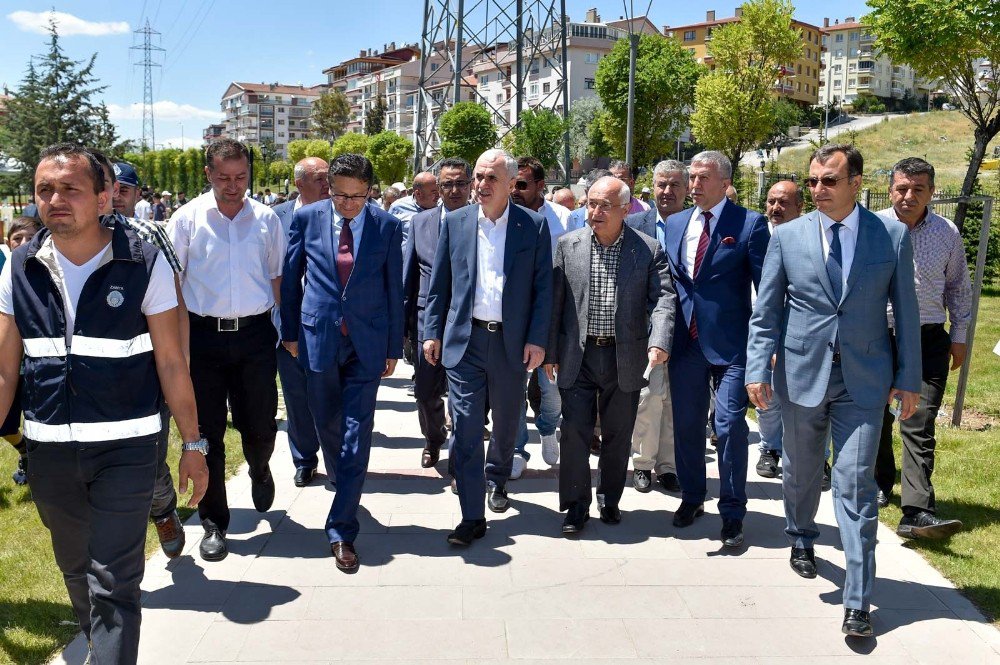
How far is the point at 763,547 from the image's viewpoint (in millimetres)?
5305

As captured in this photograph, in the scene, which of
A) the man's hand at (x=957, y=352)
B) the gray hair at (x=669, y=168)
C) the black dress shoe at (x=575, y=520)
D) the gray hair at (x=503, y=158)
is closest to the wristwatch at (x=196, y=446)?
the gray hair at (x=503, y=158)

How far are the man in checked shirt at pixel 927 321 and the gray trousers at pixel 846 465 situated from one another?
44.1 inches

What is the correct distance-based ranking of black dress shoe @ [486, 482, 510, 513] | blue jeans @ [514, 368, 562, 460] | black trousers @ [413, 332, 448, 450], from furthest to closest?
blue jeans @ [514, 368, 562, 460] → black trousers @ [413, 332, 448, 450] → black dress shoe @ [486, 482, 510, 513]

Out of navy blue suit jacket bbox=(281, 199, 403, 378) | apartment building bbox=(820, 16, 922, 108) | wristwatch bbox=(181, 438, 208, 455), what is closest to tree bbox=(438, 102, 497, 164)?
navy blue suit jacket bbox=(281, 199, 403, 378)

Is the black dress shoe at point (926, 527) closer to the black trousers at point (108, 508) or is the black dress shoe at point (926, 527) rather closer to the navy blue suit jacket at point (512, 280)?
the navy blue suit jacket at point (512, 280)

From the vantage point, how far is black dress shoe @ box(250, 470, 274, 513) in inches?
222

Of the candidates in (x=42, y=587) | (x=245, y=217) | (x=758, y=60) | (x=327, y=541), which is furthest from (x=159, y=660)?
(x=758, y=60)

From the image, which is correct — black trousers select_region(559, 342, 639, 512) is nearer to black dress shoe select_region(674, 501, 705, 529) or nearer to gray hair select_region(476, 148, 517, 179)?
black dress shoe select_region(674, 501, 705, 529)

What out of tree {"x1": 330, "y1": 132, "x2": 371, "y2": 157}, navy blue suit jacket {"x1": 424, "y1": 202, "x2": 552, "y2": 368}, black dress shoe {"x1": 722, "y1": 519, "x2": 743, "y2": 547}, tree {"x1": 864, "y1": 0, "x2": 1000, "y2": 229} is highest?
tree {"x1": 330, "y1": 132, "x2": 371, "y2": 157}

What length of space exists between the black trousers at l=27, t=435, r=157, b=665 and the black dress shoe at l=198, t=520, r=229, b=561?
1730mm

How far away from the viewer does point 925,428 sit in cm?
546

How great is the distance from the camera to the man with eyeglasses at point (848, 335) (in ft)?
13.9

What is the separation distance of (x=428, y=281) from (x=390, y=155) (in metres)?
70.9

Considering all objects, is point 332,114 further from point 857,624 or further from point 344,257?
point 857,624
